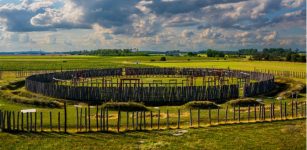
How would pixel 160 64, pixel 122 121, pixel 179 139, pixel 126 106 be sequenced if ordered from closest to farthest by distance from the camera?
pixel 179 139
pixel 122 121
pixel 126 106
pixel 160 64

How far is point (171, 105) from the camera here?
36188 mm

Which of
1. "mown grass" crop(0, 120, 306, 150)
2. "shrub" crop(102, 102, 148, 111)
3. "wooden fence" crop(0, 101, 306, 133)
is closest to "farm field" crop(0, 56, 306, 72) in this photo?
"wooden fence" crop(0, 101, 306, 133)

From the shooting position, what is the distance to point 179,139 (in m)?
20.7

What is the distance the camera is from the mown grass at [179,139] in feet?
63.7

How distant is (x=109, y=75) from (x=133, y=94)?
38814mm

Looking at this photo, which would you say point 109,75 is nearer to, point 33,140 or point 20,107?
point 20,107

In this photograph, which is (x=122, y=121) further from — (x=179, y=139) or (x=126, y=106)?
(x=179, y=139)

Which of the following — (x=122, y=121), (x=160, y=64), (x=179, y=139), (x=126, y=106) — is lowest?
(x=179, y=139)

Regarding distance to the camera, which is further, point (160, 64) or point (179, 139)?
point (160, 64)

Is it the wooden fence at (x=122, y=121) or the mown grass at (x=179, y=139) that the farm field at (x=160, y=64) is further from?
the mown grass at (x=179, y=139)

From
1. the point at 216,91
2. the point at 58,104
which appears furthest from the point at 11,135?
the point at 216,91

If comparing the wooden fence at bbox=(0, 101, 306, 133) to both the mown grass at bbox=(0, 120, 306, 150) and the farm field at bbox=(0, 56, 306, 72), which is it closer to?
the mown grass at bbox=(0, 120, 306, 150)

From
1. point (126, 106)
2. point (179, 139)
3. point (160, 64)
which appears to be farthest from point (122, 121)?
point (160, 64)

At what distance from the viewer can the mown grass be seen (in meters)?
19.4
